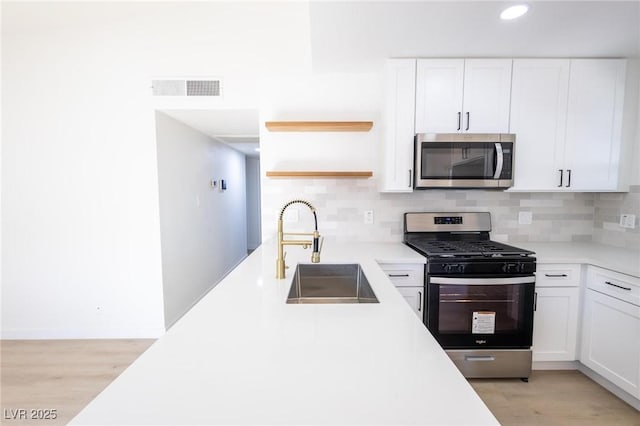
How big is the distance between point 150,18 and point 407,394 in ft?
10.5

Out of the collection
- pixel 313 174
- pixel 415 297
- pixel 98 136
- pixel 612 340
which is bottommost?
pixel 612 340

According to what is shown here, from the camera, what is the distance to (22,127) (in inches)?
101

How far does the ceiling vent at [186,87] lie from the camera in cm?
250

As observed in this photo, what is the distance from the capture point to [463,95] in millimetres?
2146

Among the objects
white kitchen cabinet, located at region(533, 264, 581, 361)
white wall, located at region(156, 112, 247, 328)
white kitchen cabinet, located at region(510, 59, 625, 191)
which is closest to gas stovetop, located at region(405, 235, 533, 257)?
white kitchen cabinet, located at region(533, 264, 581, 361)

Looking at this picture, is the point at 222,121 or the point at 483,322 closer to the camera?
the point at 483,322

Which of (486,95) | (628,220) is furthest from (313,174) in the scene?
(628,220)

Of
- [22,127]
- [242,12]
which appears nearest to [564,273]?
[242,12]

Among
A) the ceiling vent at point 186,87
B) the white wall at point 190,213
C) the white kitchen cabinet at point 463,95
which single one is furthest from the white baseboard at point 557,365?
the ceiling vent at point 186,87

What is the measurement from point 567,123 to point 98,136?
387cm

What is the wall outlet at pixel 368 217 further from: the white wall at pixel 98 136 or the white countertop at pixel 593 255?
the white wall at pixel 98 136

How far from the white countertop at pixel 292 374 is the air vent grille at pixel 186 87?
2.08 m

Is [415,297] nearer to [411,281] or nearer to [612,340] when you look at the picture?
[411,281]

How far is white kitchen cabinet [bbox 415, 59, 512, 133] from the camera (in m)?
2.13
